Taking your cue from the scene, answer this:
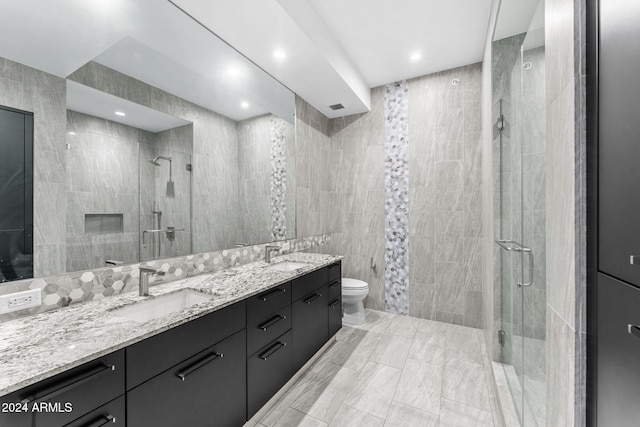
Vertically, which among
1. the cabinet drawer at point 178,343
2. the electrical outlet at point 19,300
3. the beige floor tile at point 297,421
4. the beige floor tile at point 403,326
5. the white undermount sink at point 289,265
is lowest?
the beige floor tile at point 297,421

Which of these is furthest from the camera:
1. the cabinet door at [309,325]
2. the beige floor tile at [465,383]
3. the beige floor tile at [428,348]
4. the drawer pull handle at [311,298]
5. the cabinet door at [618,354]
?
the beige floor tile at [428,348]

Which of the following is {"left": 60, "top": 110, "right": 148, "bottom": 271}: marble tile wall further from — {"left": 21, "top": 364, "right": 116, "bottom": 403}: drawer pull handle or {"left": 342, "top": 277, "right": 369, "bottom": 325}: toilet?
{"left": 342, "top": 277, "right": 369, "bottom": 325}: toilet

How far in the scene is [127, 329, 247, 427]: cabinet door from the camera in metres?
1.06

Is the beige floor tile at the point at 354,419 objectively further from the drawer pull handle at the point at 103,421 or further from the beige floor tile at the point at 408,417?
the drawer pull handle at the point at 103,421

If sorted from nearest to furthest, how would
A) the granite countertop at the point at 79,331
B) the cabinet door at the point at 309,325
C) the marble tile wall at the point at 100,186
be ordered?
1. the granite countertop at the point at 79,331
2. the marble tile wall at the point at 100,186
3. the cabinet door at the point at 309,325

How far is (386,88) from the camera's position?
335cm

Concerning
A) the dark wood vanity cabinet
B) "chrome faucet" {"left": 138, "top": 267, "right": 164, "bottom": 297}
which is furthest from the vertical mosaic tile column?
"chrome faucet" {"left": 138, "top": 267, "right": 164, "bottom": 297}

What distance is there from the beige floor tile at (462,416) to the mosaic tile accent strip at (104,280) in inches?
72.4

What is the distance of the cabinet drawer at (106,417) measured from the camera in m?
0.89

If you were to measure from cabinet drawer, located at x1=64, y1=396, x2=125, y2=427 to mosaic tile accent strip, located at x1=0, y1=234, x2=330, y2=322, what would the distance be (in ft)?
Answer: 2.11

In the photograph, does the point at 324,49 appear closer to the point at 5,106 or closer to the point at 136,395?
the point at 5,106

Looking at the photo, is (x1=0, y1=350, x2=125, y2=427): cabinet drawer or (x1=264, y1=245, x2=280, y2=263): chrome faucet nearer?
(x1=0, y1=350, x2=125, y2=427): cabinet drawer

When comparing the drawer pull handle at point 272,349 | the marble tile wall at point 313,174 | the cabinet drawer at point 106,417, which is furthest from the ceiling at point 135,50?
the drawer pull handle at point 272,349

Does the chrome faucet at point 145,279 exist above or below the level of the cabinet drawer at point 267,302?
above
